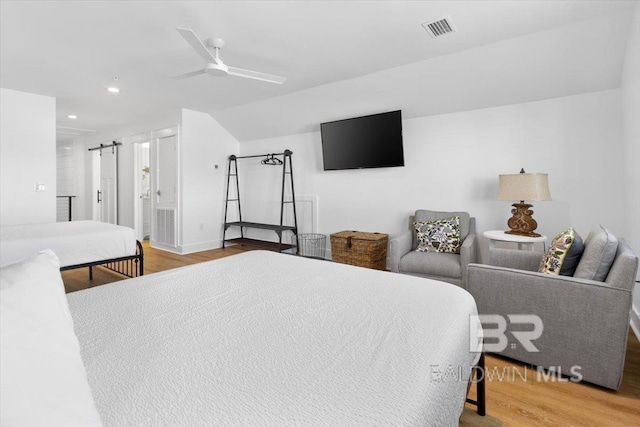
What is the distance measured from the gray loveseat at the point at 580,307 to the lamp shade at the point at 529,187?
0.84 metres

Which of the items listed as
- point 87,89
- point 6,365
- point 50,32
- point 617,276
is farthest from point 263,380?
point 87,89

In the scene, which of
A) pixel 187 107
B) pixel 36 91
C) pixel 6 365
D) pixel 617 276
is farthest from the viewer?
pixel 187 107

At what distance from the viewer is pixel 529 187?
281 centimetres

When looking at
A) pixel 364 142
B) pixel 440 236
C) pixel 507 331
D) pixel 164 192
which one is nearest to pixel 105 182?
pixel 164 192

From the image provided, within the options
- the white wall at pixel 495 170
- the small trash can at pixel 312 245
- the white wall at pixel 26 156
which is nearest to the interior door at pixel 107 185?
the white wall at pixel 26 156

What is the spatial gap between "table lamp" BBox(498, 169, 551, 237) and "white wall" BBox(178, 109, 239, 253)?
457cm

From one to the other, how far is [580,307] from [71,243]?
3.95m

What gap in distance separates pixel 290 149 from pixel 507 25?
11.5 ft

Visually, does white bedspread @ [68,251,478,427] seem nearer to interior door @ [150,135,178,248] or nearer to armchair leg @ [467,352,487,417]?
armchair leg @ [467,352,487,417]

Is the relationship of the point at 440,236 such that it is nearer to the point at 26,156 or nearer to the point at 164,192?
the point at 164,192

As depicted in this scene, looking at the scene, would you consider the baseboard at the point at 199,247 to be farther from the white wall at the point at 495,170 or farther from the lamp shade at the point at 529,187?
the lamp shade at the point at 529,187

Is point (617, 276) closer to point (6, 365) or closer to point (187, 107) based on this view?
point (6, 365)

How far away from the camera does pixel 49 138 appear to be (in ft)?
14.6

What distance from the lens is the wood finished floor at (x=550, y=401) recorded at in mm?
1537
